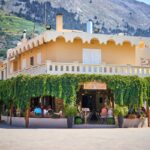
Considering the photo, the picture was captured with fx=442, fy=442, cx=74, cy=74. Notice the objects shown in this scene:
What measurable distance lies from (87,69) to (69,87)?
9.81 feet

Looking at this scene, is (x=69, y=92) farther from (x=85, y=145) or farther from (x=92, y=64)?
(x=85, y=145)

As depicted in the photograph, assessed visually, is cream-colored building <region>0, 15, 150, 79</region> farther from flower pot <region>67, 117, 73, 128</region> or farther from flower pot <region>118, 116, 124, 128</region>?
flower pot <region>118, 116, 124, 128</region>

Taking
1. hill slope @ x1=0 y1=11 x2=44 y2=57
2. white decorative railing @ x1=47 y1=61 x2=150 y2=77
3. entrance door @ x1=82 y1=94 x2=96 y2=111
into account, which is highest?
hill slope @ x1=0 y1=11 x2=44 y2=57

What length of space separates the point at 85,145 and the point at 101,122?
13.5 meters

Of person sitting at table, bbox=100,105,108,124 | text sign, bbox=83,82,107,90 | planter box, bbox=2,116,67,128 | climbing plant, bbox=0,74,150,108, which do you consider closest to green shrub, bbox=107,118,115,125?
person sitting at table, bbox=100,105,108,124

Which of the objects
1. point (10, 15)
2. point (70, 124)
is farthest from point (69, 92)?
point (10, 15)

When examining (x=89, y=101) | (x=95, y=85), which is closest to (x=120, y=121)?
(x=95, y=85)

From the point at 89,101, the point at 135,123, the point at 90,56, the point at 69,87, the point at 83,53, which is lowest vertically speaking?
the point at 135,123

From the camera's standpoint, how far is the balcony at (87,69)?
101 ft

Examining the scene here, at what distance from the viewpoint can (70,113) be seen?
93.0 ft

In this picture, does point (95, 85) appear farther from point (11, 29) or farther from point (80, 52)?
point (11, 29)

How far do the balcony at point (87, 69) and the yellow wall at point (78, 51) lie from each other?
1.85 meters

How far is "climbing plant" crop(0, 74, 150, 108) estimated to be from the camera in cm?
2869

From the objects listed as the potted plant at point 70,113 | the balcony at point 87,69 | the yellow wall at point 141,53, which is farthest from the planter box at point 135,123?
the yellow wall at point 141,53
